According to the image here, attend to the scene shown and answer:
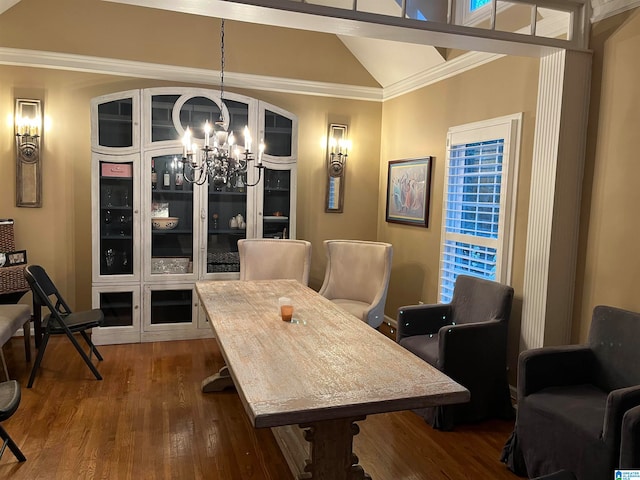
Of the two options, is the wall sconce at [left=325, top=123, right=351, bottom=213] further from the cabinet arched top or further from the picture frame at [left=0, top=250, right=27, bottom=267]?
the picture frame at [left=0, top=250, right=27, bottom=267]

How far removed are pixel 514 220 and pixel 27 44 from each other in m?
4.50

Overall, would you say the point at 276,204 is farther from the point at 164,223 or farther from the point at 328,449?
the point at 328,449

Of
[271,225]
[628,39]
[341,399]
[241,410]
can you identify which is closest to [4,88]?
[271,225]

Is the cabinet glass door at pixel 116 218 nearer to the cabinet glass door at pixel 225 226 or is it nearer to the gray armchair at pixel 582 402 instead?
the cabinet glass door at pixel 225 226

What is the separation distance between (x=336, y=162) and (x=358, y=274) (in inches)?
57.0

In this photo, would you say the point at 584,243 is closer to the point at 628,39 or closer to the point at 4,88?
the point at 628,39

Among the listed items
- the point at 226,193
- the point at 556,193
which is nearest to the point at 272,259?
the point at 226,193

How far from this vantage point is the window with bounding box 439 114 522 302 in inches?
142

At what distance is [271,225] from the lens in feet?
16.6

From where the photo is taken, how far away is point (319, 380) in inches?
77.4

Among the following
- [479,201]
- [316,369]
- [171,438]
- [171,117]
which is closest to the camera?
[316,369]

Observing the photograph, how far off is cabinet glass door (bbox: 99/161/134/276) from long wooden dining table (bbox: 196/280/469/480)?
74.5 inches

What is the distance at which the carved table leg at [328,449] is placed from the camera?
2092 mm

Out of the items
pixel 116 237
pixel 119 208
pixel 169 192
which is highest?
pixel 169 192
